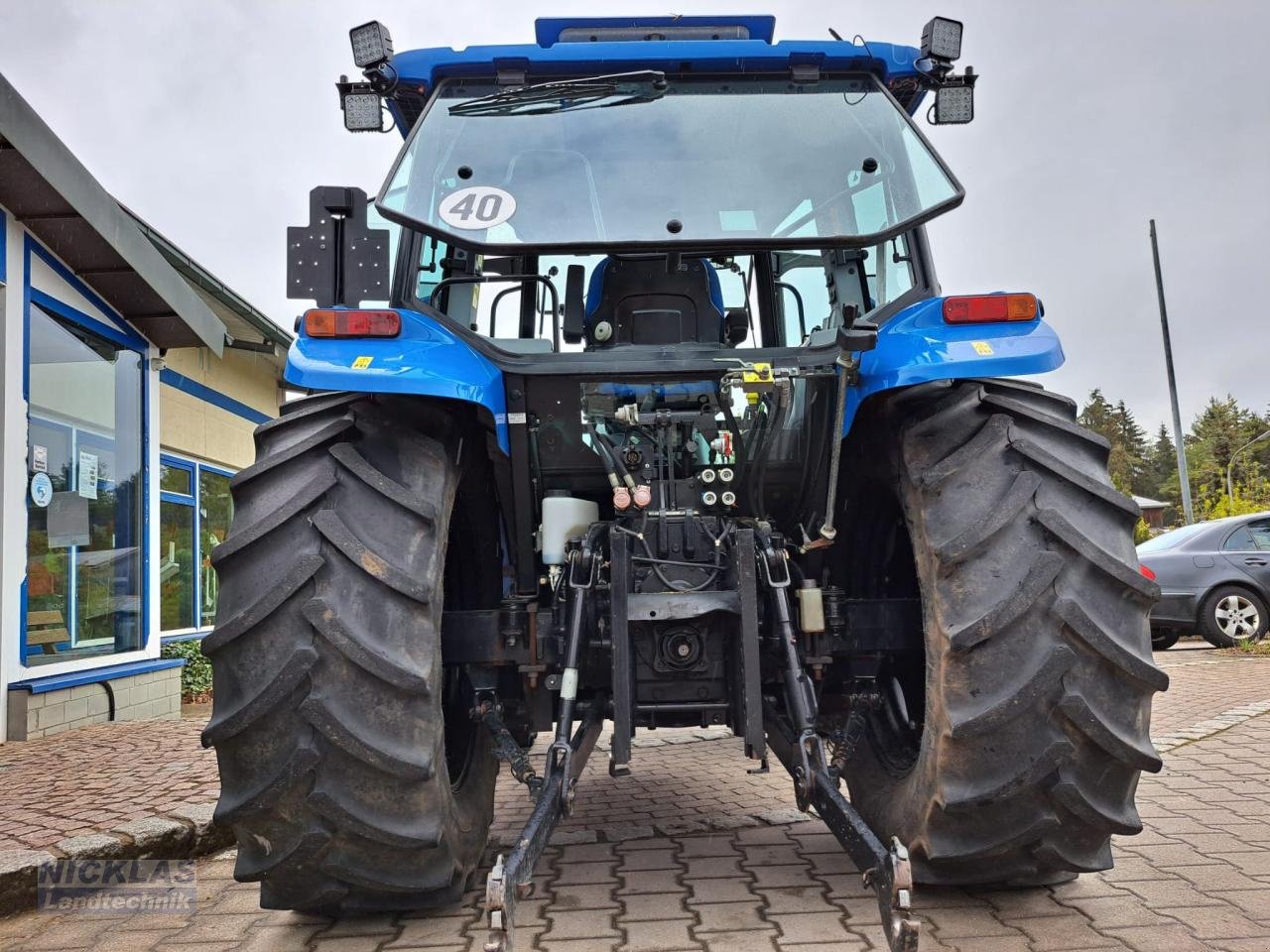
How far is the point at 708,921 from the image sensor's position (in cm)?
306

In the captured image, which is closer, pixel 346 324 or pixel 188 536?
pixel 346 324

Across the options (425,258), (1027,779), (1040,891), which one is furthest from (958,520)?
(425,258)

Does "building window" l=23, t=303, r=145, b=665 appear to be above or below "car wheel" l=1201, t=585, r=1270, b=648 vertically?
above

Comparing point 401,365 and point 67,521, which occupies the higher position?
point 401,365

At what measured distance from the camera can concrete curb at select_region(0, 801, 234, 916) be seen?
3553 mm

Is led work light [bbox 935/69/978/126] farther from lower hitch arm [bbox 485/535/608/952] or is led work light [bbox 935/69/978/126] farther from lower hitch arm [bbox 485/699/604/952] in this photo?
lower hitch arm [bbox 485/699/604/952]

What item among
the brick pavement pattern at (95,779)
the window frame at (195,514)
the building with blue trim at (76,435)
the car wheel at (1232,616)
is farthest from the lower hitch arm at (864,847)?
the window frame at (195,514)

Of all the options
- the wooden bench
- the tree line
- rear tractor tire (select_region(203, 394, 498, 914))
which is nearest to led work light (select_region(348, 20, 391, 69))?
rear tractor tire (select_region(203, 394, 498, 914))

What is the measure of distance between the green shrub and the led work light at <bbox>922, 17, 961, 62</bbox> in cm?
961

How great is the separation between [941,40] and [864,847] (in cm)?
268

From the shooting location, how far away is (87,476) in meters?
8.18

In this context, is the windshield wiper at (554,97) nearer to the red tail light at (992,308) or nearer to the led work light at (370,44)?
the led work light at (370,44)

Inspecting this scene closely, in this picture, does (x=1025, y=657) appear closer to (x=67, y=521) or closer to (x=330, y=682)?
(x=330, y=682)

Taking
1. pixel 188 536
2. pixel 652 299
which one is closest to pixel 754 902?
pixel 652 299
